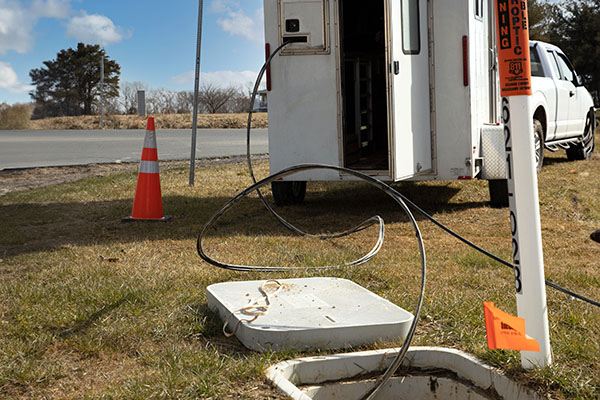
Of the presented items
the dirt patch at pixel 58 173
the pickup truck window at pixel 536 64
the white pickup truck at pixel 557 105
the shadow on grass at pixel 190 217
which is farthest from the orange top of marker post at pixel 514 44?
the dirt patch at pixel 58 173

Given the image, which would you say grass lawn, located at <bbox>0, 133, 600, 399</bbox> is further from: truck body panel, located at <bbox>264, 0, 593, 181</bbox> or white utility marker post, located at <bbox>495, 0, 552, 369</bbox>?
truck body panel, located at <bbox>264, 0, 593, 181</bbox>

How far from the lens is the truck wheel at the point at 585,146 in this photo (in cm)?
1227

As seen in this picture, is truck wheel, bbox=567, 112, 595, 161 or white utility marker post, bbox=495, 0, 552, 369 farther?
truck wheel, bbox=567, 112, 595, 161

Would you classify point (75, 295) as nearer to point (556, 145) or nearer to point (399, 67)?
point (399, 67)

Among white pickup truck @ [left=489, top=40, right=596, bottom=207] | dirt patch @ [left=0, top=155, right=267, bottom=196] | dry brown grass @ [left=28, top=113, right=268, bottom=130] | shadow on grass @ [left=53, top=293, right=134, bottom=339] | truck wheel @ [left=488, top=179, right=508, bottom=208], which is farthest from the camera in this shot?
dry brown grass @ [left=28, top=113, right=268, bottom=130]

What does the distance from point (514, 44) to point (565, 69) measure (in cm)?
931

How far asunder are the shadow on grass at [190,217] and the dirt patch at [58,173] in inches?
105

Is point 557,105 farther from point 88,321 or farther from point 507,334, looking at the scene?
point 88,321

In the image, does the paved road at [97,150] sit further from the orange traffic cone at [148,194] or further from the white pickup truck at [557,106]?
the white pickup truck at [557,106]

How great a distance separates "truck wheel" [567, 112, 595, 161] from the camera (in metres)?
12.3

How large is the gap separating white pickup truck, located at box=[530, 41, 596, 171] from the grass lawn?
170 centimetres

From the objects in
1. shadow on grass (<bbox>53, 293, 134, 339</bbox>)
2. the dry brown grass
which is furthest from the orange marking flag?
the dry brown grass

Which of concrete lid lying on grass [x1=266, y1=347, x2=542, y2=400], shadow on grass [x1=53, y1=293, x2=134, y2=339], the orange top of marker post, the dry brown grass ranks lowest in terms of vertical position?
concrete lid lying on grass [x1=266, y1=347, x2=542, y2=400]

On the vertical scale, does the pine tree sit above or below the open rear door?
above
